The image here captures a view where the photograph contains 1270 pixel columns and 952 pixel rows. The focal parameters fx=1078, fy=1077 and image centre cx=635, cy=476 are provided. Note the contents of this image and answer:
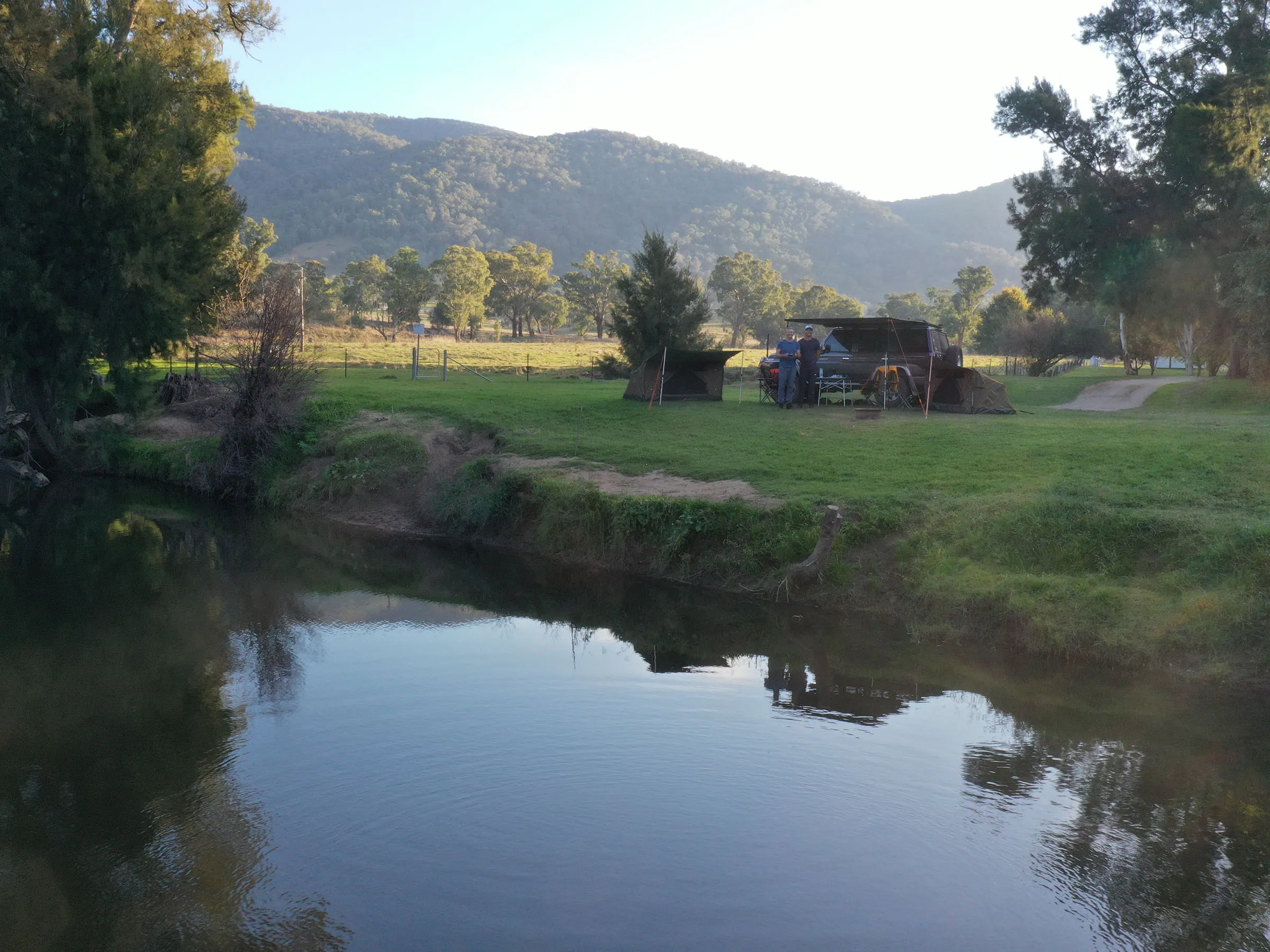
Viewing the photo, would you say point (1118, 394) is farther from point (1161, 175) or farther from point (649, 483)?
point (649, 483)

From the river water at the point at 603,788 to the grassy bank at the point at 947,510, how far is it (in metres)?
0.74

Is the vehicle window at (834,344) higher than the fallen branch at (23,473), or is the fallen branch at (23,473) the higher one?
the vehicle window at (834,344)

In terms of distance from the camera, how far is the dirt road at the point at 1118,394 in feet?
91.4

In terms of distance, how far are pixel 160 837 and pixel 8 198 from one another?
1990cm

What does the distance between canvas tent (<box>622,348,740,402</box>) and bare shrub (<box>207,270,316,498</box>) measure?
7820mm

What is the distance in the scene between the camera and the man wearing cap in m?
24.5

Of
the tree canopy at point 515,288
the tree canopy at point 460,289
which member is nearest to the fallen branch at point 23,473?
the tree canopy at point 460,289

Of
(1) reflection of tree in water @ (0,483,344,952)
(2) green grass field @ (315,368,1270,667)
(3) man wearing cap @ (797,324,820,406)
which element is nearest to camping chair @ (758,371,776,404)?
(3) man wearing cap @ (797,324,820,406)

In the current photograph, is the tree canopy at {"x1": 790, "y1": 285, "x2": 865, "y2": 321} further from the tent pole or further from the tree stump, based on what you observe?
the tree stump

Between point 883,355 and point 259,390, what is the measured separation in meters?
13.7

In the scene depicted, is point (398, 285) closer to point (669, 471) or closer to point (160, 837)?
point (669, 471)

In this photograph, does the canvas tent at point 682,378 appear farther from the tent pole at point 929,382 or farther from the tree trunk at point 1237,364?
the tree trunk at point 1237,364

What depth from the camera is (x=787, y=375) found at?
79.8ft

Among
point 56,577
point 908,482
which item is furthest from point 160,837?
point 908,482
